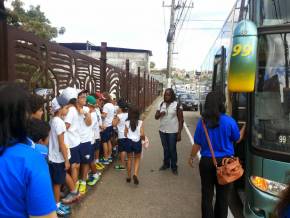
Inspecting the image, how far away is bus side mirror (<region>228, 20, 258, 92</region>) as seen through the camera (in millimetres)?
4418

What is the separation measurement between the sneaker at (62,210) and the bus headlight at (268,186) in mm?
2554

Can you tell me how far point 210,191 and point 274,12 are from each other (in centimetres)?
248

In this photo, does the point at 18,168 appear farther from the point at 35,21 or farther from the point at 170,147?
the point at 35,21

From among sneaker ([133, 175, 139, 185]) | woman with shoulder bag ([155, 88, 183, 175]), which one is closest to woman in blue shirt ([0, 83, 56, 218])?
sneaker ([133, 175, 139, 185])

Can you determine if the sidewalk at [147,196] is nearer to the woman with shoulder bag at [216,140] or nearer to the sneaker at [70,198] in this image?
the sneaker at [70,198]

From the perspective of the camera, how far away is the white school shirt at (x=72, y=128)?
20.3 feet

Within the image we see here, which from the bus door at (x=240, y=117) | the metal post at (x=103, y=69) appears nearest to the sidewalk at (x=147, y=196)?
the bus door at (x=240, y=117)

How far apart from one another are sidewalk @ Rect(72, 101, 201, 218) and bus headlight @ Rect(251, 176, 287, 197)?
4.66 feet

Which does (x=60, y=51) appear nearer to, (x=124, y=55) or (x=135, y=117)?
(x=135, y=117)

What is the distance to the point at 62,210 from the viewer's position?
5.73 metres

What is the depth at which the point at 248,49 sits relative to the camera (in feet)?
14.5

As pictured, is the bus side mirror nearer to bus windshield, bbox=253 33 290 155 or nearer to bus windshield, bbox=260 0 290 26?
bus windshield, bbox=253 33 290 155

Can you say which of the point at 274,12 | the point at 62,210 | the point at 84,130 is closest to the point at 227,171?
the point at 274,12

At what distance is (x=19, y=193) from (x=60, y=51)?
5403 millimetres
